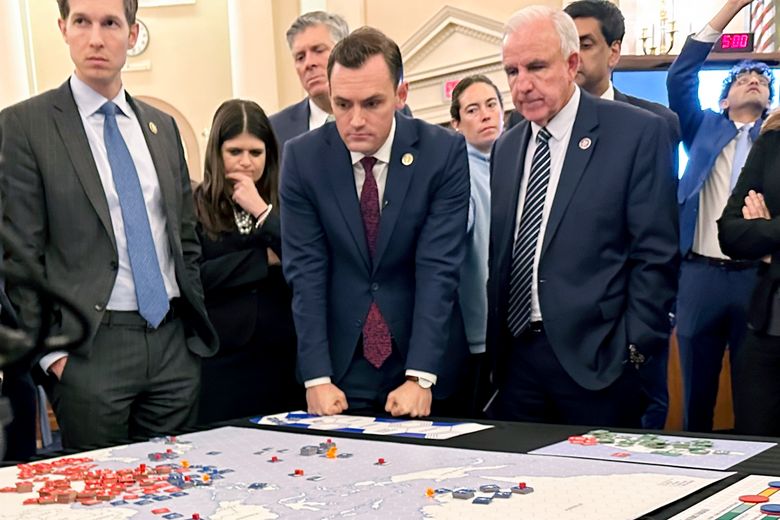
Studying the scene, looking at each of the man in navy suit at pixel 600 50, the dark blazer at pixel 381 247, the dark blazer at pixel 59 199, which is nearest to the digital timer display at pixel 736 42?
the man in navy suit at pixel 600 50

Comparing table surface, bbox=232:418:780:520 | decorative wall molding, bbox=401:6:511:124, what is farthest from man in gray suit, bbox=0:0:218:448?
decorative wall molding, bbox=401:6:511:124

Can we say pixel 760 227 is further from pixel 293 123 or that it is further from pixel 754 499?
pixel 293 123

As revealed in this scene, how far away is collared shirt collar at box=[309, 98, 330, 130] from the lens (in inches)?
136

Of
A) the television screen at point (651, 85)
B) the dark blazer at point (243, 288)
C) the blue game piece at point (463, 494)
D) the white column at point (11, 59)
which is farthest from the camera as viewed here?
the white column at point (11, 59)

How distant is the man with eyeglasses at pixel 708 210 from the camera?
333cm

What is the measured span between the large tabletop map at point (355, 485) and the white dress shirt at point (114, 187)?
0.61 m

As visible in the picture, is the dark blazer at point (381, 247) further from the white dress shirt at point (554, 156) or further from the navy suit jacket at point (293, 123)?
the navy suit jacket at point (293, 123)

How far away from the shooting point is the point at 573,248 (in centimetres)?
248

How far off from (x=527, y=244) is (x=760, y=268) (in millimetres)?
771

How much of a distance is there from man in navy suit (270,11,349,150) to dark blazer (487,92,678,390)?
1151 mm

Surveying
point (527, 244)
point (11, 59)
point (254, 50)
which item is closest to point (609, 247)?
point (527, 244)

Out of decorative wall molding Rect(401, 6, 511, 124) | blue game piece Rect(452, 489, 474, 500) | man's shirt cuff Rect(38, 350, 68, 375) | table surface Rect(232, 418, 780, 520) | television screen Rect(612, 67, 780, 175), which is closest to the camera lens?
blue game piece Rect(452, 489, 474, 500)

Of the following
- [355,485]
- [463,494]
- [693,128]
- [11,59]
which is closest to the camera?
[463,494]

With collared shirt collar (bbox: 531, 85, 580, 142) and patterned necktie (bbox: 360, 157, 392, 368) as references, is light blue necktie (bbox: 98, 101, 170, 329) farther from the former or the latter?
collared shirt collar (bbox: 531, 85, 580, 142)
